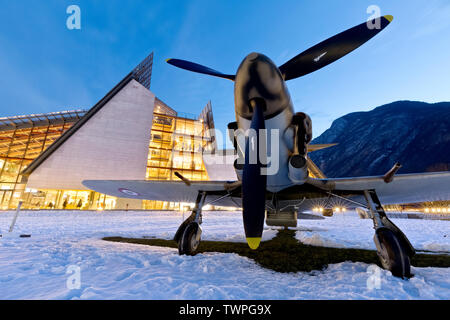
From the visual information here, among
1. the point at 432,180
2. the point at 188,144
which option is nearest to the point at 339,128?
the point at 188,144

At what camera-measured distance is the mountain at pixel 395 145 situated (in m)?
79.2

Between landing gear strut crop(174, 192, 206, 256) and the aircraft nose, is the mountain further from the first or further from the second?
the aircraft nose

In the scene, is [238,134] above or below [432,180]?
above

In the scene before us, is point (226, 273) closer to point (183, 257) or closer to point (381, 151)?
point (183, 257)

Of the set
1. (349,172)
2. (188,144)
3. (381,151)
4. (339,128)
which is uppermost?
(339,128)

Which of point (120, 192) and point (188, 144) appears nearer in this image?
point (120, 192)

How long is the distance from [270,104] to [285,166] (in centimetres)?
135

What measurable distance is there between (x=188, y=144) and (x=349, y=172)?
338ft

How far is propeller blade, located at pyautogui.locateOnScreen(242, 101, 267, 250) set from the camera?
2.71m

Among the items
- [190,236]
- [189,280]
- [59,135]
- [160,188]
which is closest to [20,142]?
[59,135]

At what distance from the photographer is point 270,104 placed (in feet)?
10.7
